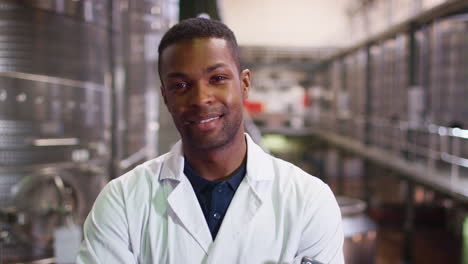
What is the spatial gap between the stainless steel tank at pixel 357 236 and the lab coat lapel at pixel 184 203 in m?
3.73

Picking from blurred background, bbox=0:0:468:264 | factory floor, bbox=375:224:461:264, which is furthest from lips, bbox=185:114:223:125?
factory floor, bbox=375:224:461:264

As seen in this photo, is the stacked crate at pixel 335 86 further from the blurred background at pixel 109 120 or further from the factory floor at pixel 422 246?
the factory floor at pixel 422 246

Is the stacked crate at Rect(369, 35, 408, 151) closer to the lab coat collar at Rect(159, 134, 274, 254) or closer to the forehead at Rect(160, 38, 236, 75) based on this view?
the lab coat collar at Rect(159, 134, 274, 254)

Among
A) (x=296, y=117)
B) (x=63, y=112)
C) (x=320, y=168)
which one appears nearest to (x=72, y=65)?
(x=63, y=112)

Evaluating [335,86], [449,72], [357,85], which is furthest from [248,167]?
[335,86]

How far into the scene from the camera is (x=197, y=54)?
1277 mm

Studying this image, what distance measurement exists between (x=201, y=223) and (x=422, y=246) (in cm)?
943

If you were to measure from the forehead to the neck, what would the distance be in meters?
0.24

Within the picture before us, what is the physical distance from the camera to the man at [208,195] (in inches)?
50.6

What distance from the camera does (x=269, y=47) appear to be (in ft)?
87.1

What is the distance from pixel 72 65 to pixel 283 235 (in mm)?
2891

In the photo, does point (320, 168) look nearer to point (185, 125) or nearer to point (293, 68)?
point (293, 68)

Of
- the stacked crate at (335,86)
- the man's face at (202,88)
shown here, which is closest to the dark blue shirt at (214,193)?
the man's face at (202,88)

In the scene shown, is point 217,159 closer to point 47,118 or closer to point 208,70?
point 208,70
